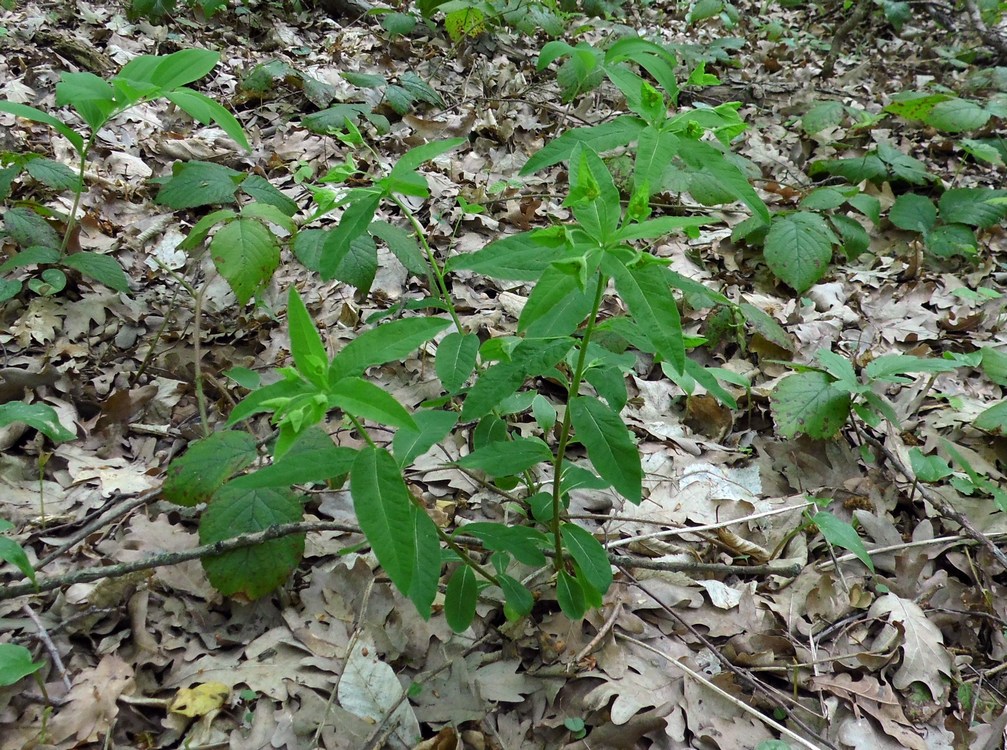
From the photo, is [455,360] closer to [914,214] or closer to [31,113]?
[31,113]

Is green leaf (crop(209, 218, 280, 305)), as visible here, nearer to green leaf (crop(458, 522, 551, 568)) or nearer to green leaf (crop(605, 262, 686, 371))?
green leaf (crop(458, 522, 551, 568))

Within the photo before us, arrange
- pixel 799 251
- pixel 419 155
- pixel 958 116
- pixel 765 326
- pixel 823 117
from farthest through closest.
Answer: pixel 823 117
pixel 958 116
pixel 799 251
pixel 765 326
pixel 419 155

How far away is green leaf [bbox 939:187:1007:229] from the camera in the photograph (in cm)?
378

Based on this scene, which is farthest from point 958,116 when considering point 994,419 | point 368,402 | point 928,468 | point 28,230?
point 28,230

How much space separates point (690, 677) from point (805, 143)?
14.6 ft

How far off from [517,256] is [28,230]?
2634 mm

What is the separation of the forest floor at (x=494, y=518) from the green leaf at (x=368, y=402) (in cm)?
99

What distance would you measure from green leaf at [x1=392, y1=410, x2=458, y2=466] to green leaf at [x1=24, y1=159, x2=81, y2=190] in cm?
224

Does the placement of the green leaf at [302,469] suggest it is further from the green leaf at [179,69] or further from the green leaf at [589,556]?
the green leaf at [179,69]

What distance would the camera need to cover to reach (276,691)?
6.06 feet

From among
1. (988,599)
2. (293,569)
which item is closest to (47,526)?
(293,569)

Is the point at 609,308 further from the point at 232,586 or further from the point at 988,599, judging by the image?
the point at 232,586

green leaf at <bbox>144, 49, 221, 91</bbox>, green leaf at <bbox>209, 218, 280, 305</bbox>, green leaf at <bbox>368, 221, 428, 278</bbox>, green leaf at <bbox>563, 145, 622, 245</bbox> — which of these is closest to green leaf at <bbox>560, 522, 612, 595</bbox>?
green leaf at <bbox>563, 145, 622, 245</bbox>

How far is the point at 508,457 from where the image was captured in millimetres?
1641
